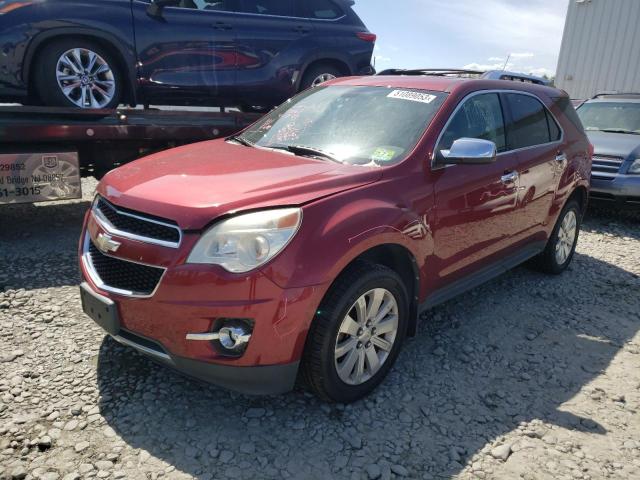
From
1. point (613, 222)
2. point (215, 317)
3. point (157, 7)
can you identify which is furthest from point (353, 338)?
point (613, 222)

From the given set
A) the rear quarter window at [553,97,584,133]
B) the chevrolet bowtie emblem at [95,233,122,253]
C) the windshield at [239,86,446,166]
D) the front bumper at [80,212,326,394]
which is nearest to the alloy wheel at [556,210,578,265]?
the rear quarter window at [553,97,584,133]

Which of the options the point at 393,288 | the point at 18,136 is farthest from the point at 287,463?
the point at 18,136

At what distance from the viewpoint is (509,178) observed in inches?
143

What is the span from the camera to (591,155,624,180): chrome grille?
686 cm

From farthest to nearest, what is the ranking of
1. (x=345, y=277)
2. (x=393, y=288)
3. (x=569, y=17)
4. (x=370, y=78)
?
(x=569, y=17), (x=370, y=78), (x=393, y=288), (x=345, y=277)

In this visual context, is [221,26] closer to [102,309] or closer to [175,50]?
[175,50]

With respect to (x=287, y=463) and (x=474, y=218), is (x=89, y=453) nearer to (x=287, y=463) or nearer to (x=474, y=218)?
(x=287, y=463)

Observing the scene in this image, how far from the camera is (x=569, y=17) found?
14281 mm

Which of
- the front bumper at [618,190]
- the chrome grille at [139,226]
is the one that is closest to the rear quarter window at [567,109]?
the front bumper at [618,190]

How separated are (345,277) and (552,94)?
124 inches

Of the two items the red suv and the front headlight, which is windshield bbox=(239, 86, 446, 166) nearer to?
the red suv

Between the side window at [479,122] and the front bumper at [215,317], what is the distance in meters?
1.46

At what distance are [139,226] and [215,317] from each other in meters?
0.60

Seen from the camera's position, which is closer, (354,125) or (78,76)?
(354,125)
